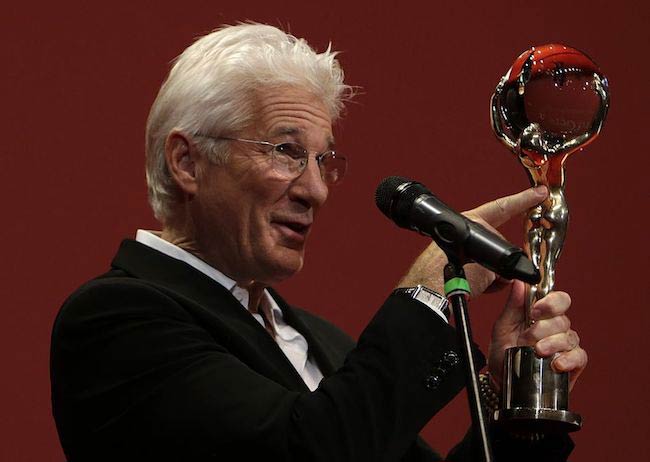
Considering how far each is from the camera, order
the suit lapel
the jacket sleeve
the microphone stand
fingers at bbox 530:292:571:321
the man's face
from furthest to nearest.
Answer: the man's face < the suit lapel < fingers at bbox 530:292:571:321 < the jacket sleeve < the microphone stand

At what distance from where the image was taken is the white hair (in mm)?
2037

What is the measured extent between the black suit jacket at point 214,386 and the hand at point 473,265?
46 millimetres

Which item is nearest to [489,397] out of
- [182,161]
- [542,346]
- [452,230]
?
[542,346]

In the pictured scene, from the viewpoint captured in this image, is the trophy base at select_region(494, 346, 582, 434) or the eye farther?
the eye

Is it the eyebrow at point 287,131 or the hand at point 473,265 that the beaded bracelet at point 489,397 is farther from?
the eyebrow at point 287,131

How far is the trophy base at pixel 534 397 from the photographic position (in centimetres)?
168

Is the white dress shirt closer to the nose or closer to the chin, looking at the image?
the chin

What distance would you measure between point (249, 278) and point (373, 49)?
0.98 meters

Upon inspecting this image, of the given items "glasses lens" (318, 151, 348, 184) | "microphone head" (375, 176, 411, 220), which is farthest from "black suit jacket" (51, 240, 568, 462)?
"glasses lens" (318, 151, 348, 184)

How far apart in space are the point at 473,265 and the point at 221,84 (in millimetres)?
555

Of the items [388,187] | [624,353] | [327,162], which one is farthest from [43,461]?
[624,353]

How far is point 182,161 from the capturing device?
6.85ft

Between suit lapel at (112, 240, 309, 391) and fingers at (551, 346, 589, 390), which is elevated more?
fingers at (551, 346, 589, 390)

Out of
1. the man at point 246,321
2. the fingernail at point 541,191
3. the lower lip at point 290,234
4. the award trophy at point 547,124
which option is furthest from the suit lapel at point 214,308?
the fingernail at point 541,191
